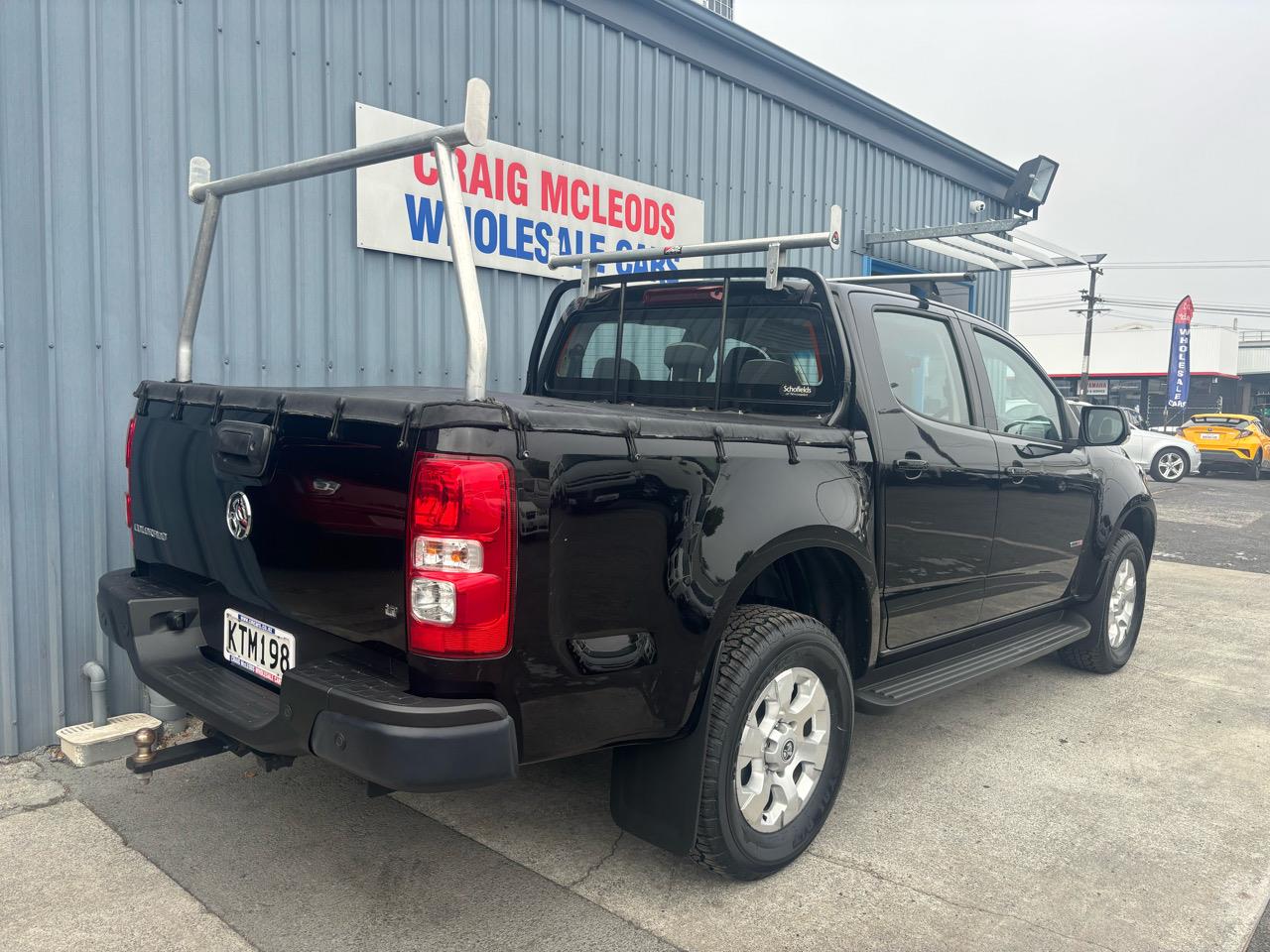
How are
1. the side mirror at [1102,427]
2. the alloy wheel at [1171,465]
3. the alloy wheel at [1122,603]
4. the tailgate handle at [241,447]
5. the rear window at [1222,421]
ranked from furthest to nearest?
1. the rear window at [1222,421]
2. the alloy wheel at [1171,465]
3. the alloy wheel at [1122,603]
4. the side mirror at [1102,427]
5. the tailgate handle at [241,447]

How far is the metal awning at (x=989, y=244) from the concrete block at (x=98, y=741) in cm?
772

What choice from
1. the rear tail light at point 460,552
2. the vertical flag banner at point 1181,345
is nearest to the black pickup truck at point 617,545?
the rear tail light at point 460,552

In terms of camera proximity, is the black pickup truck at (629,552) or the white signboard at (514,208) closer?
the black pickup truck at (629,552)

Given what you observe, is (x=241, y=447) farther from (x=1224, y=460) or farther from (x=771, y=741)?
(x=1224, y=460)

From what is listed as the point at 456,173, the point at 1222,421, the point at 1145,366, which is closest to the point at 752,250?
the point at 456,173

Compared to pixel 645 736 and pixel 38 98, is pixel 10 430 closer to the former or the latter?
pixel 38 98

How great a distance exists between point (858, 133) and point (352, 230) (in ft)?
18.6

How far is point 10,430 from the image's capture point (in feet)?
12.4

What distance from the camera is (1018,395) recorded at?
14.7 ft

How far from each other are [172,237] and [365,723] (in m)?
3.00

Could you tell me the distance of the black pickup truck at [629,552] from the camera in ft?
7.23

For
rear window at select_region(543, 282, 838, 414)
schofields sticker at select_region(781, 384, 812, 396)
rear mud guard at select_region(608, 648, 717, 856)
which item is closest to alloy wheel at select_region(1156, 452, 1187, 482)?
rear window at select_region(543, 282, 838, 414)

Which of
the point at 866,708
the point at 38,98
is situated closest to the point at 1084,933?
the point at 866,708

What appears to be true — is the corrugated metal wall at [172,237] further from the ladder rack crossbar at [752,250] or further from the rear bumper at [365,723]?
the rear bumper at [365,723]
